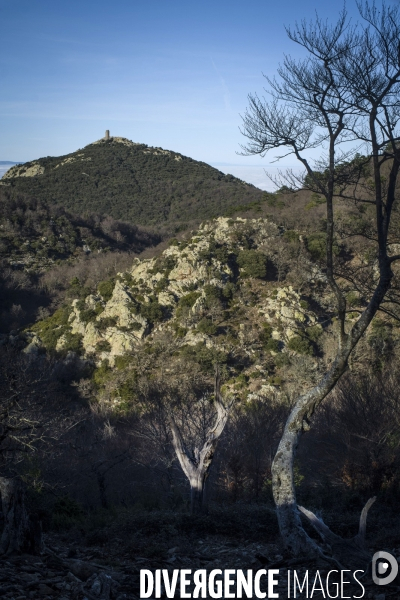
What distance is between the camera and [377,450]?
1215 centimetres

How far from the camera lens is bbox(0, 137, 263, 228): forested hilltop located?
220ft

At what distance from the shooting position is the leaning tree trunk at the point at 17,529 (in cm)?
611

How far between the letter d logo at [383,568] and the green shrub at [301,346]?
66.3 ft

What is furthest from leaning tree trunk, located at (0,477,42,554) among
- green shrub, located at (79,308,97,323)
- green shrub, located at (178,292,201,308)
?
green shrub, located at (79,308,97,323)

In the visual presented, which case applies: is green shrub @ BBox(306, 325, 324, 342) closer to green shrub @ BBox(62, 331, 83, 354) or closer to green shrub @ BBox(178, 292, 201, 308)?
green shrub @ BBox(178, 292, 201, 308)

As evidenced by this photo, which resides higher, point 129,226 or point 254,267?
point 129,226

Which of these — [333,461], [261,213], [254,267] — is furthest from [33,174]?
[333,461]

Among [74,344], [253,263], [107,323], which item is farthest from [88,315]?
[253,263]

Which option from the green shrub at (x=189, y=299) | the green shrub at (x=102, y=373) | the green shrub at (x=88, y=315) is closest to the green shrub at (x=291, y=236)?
the green shrub at (x=189, y=299)

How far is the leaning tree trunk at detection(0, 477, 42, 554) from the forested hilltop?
54093 mm

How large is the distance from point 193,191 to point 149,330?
48.8 m

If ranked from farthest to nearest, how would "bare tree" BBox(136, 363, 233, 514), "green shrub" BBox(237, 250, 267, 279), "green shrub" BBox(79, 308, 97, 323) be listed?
"green shrub" BBox(237, 250, 267, 279) → "green shrub" BBox(79, 308, 97, 323) → "bare tree" BBox(136, 363, 233, 514)

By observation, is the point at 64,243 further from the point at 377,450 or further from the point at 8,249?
the point at 377,450

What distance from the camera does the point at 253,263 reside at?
102 ft
